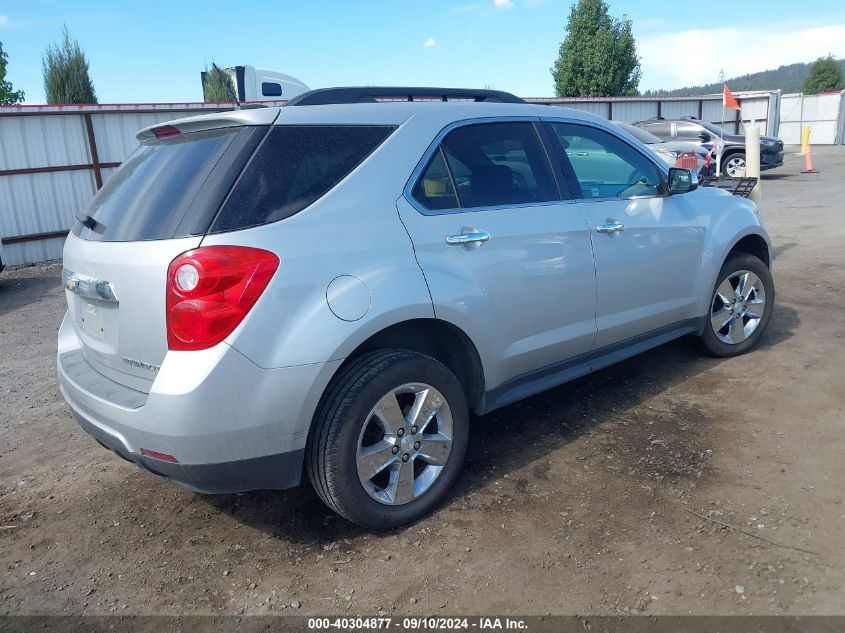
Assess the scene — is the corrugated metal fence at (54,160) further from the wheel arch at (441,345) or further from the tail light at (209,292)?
the tail light at (209,292)

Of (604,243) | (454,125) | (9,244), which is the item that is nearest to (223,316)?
(454,125)

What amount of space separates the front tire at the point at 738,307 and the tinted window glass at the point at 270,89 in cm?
1215

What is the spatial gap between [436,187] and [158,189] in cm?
120

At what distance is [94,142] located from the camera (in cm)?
1191

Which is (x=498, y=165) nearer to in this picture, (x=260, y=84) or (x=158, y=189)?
(x=158, y=189)

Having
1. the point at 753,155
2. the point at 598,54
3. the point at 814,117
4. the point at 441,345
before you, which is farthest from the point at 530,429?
the point at 814,117

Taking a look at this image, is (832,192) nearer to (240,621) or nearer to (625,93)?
(240,621)

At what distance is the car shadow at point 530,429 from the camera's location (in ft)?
10.5

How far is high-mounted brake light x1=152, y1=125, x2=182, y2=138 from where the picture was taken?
3.05m

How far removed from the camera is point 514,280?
3312 mm

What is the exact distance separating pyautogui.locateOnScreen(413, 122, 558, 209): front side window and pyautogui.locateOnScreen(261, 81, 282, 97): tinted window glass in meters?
12.3

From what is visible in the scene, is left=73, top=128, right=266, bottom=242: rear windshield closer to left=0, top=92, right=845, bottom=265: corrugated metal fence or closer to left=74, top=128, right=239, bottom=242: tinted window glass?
left=74, top=128, right=239, bottom=242: tinted window glass

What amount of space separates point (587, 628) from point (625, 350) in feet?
6.66

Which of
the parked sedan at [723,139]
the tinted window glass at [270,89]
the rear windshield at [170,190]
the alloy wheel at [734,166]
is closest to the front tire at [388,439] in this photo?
the rear windshield at [170,190]
